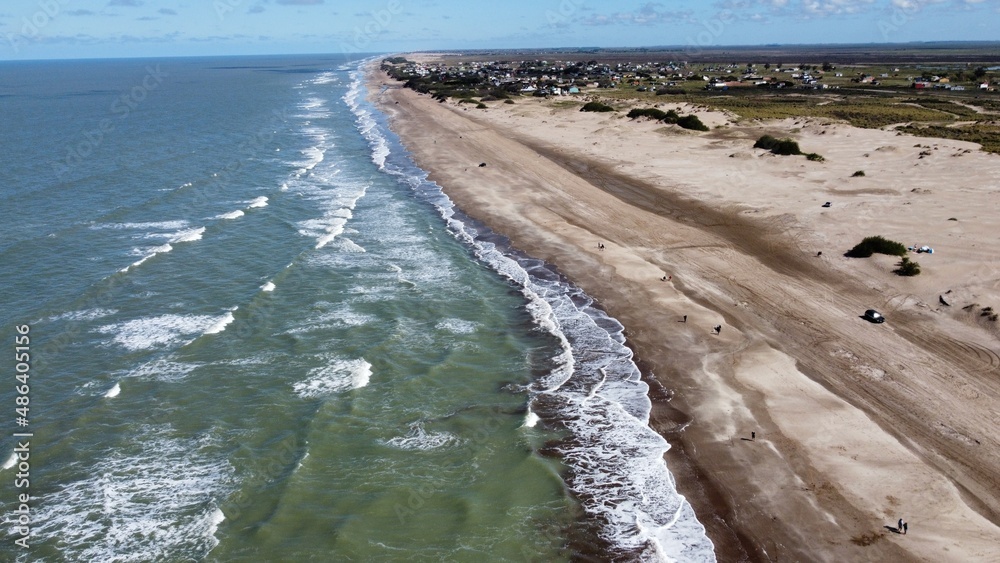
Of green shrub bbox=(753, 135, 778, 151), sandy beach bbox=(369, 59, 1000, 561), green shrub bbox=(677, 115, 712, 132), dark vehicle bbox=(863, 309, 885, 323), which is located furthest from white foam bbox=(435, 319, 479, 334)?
green shrub bbox=(677, 115, 712, 132)

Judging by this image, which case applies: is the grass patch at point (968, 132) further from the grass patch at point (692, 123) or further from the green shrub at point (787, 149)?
the grass patch at point (692, 123)

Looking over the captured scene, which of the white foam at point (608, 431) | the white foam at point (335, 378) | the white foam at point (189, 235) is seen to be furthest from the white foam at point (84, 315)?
the white foam at point (608, 431)

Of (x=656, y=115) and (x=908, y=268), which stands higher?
(x=656, y=115)

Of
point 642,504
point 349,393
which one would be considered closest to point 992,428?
point 642,504

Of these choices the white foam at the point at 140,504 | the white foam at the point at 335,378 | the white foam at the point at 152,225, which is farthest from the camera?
the white foam at the point at 152,225

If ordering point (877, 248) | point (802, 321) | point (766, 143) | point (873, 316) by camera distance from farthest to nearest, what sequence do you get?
point (766, 143)
point (877, 248)
point (802, 321)
point (873, 316)

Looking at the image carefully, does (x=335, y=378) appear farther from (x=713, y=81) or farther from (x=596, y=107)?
(x=713, y=81)

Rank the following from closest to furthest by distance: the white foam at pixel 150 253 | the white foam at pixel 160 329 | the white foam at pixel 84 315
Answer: the white foam at pixel 160 329
the white foam at pixel 84 315
the white foam at pixel 150 253

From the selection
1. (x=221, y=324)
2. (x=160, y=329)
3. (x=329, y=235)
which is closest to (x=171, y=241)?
(x=329, y=235)
